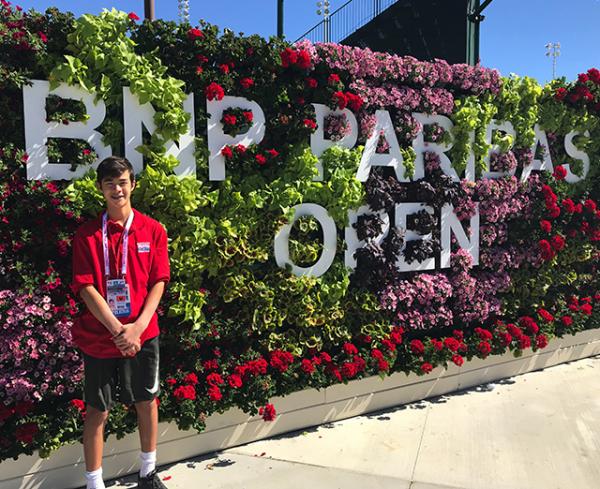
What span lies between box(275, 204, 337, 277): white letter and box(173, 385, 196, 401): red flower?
1.04 metres

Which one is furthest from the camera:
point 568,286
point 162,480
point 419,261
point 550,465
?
point 568,286

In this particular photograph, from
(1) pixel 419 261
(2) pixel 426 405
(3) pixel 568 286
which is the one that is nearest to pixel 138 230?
(1) pixel 419 261

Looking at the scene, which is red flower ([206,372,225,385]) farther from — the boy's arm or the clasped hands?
the boy's arm

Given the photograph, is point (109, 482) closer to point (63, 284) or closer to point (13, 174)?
point (63, 284)

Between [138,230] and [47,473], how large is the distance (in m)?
1.52

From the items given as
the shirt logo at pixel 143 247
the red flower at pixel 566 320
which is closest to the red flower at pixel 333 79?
the shirt logo at pixel 143 247

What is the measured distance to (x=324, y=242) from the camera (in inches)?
154

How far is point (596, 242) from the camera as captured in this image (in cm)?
538

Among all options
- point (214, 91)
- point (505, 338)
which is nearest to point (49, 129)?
point (214, 91)

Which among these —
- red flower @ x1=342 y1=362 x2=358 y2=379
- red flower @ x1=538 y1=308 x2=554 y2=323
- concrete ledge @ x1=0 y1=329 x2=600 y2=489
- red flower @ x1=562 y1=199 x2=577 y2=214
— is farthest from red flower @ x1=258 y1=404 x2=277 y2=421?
red flower @ x1=562 y1=199 x2=577 y2=214

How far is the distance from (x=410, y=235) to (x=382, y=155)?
28.2 inches

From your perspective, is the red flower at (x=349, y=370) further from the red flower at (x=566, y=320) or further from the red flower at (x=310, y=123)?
the red flower at (x=566, y=320)

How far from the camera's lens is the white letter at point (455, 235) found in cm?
450

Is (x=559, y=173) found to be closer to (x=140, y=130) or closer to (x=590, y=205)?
(x=590, y=205)
